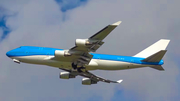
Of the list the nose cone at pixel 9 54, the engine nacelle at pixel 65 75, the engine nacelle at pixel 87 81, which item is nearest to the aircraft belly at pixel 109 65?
the engine nacelle at pixel 65 75

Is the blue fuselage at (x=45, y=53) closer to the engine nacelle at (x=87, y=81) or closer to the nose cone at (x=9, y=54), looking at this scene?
the nose cone at (x=9, y=54)

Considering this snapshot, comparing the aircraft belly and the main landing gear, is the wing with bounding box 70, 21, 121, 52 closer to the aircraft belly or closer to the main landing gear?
the main landing gear

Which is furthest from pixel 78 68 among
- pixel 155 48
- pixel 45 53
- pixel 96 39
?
→ pixel 155 48

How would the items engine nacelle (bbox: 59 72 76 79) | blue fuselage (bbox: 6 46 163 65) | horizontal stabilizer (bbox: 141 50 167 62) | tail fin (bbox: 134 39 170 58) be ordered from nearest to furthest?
horizontal stabilizer (bbox: 141 50 167 62), blue fuselage (bbox: 6 46 163 65), tail fin (bbox: 134 39 170 58), engine nacelle (bbox: 59 72 76 79)

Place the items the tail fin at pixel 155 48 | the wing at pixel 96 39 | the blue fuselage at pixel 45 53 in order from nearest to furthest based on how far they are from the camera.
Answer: the wing at pixel 96 39, the blue fuselage at pixel 45 53, the tail fin at pixel 155 48

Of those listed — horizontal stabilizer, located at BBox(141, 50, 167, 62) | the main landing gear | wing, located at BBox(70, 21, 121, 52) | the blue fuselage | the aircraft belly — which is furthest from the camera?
the main landing gear

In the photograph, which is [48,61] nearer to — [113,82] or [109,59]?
[109,59]

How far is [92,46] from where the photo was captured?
157ft

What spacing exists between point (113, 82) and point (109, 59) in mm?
8949

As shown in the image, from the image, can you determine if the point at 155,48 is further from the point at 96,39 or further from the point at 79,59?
the point at 96,39

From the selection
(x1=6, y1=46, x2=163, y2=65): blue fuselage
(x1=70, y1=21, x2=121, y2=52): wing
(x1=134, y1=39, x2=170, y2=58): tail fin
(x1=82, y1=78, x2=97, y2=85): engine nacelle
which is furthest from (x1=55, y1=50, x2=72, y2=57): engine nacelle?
(x1=134, y1=39, x2=170, y2=58): tail fin

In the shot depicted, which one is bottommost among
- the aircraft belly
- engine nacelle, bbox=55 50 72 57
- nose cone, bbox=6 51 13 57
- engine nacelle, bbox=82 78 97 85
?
engine nacelle, bbox=82 78 97 85

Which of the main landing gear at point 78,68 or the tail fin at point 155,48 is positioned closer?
the main landing gear at point 78,68

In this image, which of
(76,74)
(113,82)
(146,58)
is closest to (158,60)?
(146,58)
